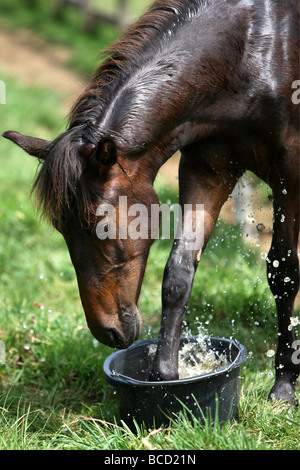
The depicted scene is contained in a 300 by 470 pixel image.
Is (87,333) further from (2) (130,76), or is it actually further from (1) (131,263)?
(2) (130,76)

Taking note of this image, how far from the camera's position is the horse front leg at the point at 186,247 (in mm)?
3166

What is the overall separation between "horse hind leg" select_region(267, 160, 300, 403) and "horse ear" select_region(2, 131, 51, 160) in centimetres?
122

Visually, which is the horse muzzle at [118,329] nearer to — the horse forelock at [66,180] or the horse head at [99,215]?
the horse head at [99,215]

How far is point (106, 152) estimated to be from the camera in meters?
2.70

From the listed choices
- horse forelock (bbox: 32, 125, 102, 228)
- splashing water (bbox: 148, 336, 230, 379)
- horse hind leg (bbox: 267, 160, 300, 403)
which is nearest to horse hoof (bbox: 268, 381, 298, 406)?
horse hind leg (bbox: 267, 160, 300, 403)

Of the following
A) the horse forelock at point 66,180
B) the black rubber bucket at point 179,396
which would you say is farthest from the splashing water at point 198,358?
the horse forelock at point 66,180

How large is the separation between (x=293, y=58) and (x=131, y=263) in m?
1.33

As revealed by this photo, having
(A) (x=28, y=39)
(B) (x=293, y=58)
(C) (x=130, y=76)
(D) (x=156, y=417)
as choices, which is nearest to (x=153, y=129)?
(C) (x=130, y=76)

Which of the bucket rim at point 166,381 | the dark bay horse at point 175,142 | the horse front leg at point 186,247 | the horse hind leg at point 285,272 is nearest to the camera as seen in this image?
the dark bay horse at point 175,142

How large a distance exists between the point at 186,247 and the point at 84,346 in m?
1.18

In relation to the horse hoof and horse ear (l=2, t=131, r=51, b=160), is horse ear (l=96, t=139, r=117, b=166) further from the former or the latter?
the horse hoof

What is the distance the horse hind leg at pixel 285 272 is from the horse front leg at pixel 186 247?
1.03ft

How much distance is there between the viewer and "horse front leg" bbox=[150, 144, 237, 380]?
3.17 meters

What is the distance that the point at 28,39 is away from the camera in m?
14.5
